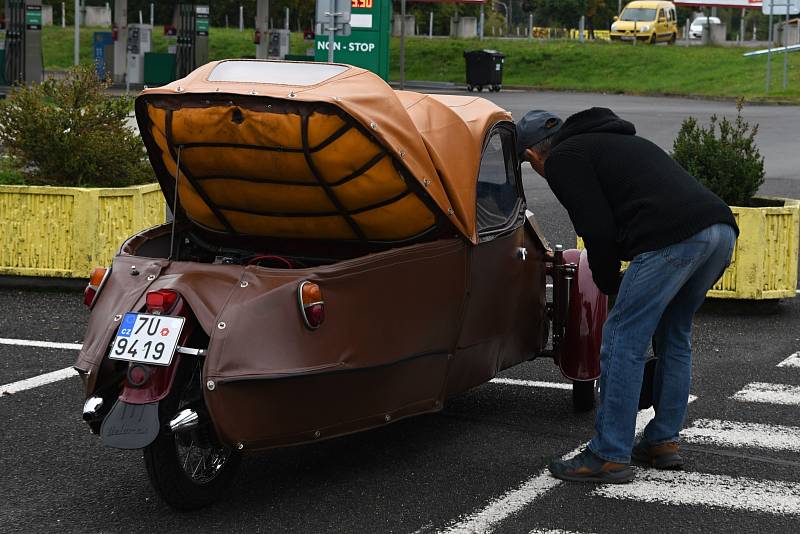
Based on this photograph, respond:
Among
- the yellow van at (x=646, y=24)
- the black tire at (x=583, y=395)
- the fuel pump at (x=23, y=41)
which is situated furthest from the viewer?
the yellow van at (x=646, y=24)

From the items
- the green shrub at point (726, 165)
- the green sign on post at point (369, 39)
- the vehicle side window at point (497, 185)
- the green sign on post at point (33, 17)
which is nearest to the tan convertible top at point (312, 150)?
the vehicle side window at point (497, 185)

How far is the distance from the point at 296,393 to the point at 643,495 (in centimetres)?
163

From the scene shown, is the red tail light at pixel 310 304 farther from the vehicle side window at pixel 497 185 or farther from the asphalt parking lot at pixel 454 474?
the vehicle side window at pixel 497 185

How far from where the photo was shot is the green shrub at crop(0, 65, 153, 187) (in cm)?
1094

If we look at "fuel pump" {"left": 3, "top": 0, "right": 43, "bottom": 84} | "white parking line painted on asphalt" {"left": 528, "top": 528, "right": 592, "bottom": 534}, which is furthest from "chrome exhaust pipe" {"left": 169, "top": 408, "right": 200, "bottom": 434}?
"fuel pump" {"left": 3, "top": 0, "right": 43, "bottom": 84}

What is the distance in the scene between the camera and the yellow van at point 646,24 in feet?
199

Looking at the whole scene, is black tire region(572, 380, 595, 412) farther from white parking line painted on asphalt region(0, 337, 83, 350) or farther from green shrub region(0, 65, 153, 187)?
green shrub region(0, 65, 153, 187)

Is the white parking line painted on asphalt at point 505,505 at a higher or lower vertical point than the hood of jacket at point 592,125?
lower

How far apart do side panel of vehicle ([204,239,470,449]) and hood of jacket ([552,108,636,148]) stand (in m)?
0.69

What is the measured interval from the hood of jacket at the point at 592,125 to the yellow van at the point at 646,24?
2185 inches

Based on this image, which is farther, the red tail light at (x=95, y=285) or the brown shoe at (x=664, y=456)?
the brown shoe at (x=664, y=456)

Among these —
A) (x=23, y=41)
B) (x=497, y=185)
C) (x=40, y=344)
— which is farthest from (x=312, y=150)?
(x=23, y=41)

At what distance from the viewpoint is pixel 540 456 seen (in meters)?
6.59

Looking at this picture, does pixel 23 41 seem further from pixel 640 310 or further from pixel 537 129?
pixel 640 310
